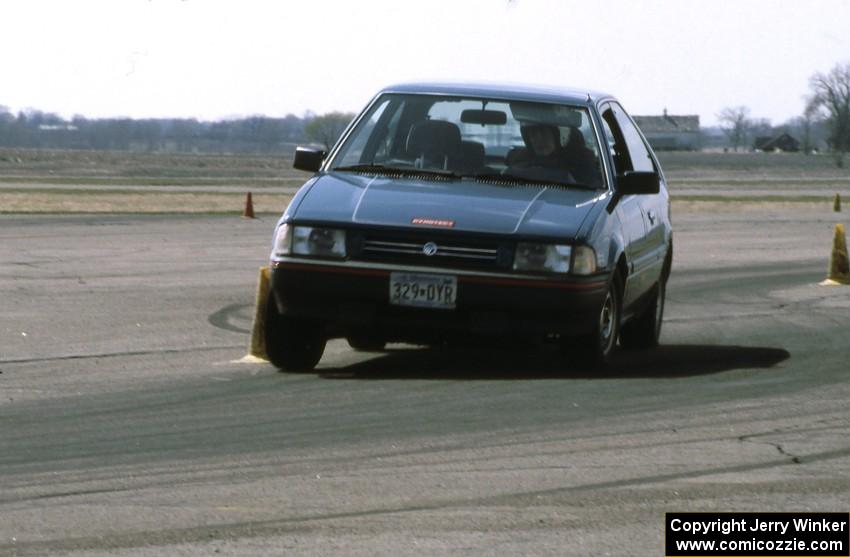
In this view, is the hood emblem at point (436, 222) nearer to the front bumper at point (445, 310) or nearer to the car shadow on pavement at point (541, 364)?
the front bumper at point (445, 310)

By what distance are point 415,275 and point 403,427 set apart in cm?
161

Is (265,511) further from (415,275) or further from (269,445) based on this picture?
(415,275)

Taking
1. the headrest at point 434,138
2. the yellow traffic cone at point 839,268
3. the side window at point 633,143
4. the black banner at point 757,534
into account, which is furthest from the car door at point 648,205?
the yellow traffic cone at point 839,268

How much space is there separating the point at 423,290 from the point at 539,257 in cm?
66

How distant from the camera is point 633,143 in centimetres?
1156

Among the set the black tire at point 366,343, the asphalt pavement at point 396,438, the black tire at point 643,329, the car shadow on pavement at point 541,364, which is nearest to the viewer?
the asphalt pavement at point 396,438

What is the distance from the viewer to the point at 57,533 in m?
5.60

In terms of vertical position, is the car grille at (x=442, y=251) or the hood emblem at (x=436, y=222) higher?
the hood emblem at (x=436, y=222)

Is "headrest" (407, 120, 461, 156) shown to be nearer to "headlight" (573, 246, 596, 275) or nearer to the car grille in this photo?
the car grille

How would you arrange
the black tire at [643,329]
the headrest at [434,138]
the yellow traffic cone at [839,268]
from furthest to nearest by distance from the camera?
1. the yellow traffic cone at [839,268]
2. the black tire at [643,329]
3. the headrest at [434,138]

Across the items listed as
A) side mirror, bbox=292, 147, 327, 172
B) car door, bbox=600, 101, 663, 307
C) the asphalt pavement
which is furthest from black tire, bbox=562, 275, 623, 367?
side mirror, bbox=292, 147, 327, 172

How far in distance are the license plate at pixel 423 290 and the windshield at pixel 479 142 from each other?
3.58 feet

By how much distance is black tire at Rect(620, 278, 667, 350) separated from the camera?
11633 mm

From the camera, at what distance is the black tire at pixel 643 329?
458 inches
